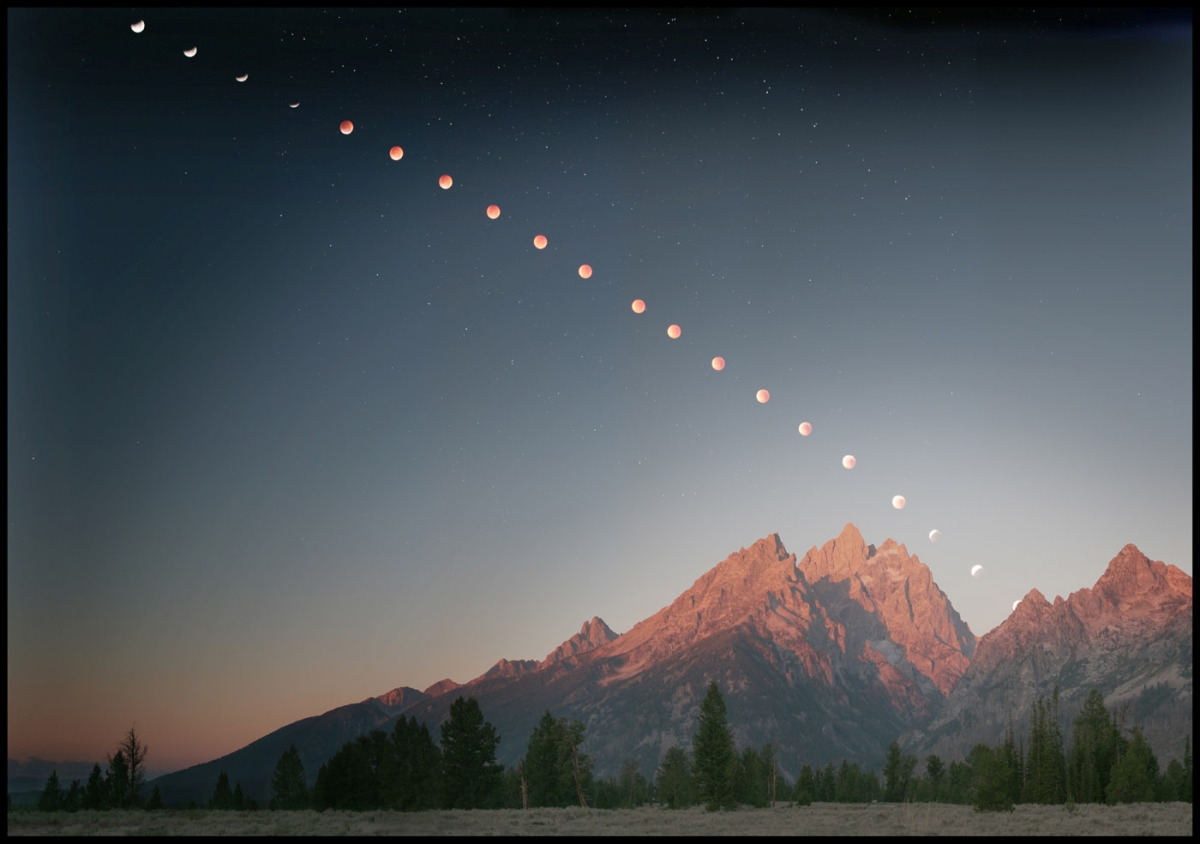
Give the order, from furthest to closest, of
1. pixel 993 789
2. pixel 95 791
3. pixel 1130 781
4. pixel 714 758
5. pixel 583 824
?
pixel 95 791, pixel 1130 781, pixel 714 758, pixel 993 789, pixel 583 824

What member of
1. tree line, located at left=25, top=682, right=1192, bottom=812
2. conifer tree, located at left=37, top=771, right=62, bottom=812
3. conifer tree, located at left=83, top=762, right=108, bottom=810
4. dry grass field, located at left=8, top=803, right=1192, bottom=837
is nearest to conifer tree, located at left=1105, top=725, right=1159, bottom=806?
tree line, located at left=25, top=682, right=1192, bottom=812

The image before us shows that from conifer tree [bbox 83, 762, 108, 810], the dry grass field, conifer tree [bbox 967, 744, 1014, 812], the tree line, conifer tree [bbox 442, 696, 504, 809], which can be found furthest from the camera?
conifer tree [bbox 83, 762, 108, 810]

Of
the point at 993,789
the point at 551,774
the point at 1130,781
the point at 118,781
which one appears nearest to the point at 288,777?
the point at 118,781

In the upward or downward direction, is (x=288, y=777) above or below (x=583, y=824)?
below

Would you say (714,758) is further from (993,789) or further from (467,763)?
(993,789)

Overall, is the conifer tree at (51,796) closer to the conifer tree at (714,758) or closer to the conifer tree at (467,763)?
the conifer tree at (467,763)

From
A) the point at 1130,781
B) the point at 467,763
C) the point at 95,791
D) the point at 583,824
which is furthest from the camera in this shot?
the point at 95,791

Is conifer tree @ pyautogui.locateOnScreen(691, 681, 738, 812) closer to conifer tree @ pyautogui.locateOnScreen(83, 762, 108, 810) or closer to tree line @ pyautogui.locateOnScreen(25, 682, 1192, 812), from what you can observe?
tree line @ pyautogui.locateOnScreen(25, 682, 1192, 812)
